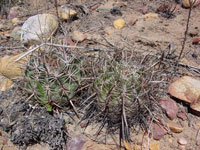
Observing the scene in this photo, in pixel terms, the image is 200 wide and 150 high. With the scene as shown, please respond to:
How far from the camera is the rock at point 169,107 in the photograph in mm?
2207

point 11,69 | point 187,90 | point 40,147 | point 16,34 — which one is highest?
point 16,34

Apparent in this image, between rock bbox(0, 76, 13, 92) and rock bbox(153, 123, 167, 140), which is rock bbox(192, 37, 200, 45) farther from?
rock bbox(0, 76, 13, 92)

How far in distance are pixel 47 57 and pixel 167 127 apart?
1386mm

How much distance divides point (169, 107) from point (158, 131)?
0.31 meters

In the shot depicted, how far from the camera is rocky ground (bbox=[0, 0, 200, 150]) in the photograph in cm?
206

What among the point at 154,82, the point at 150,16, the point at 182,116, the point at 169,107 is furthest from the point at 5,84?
the point at 150,16

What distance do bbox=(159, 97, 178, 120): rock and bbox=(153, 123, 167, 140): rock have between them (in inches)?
7.1

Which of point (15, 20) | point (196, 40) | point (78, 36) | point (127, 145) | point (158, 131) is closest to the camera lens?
point (127, 145)

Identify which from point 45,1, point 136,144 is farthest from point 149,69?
point 45,1

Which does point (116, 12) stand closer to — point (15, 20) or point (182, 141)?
point (15, 20)

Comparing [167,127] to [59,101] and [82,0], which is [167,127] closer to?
[59,101]

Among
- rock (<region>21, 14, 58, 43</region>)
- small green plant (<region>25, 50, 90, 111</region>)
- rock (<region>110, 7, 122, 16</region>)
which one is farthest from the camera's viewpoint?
rock (<region>110, 7, 122, 16</region>)

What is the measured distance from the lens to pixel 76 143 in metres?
2.06

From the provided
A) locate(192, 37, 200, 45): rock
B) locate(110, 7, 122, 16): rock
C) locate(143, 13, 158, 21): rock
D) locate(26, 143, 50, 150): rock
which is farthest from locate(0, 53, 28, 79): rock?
locate(192, 37, 200, 45): rock
